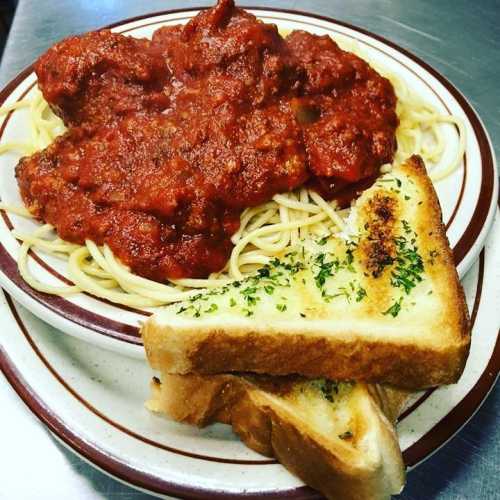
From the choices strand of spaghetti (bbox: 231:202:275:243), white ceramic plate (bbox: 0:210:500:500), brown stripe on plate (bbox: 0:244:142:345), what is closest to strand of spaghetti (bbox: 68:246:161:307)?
brown stripe on plate (bbox: 0:244:142:345)

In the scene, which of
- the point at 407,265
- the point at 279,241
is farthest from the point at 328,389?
the point at 279,241

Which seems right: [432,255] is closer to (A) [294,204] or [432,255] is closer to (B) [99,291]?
(A) [294,204]

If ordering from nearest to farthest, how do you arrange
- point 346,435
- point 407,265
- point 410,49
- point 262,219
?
point 346,435
point 407,265
point 262,219
point 410,49

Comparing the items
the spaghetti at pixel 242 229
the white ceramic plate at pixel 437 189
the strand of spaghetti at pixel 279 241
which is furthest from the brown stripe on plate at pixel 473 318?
the strand of spaghetti at pixel 279 241

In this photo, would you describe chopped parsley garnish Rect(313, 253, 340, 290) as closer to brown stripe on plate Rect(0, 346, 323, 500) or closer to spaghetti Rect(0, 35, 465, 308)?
spaghetti Rect(0, 35, 465, 308)

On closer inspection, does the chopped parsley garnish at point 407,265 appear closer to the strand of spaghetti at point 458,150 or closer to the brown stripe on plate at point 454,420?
the brown stripe on plate at point 454,420

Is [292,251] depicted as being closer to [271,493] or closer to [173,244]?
[173,244]
